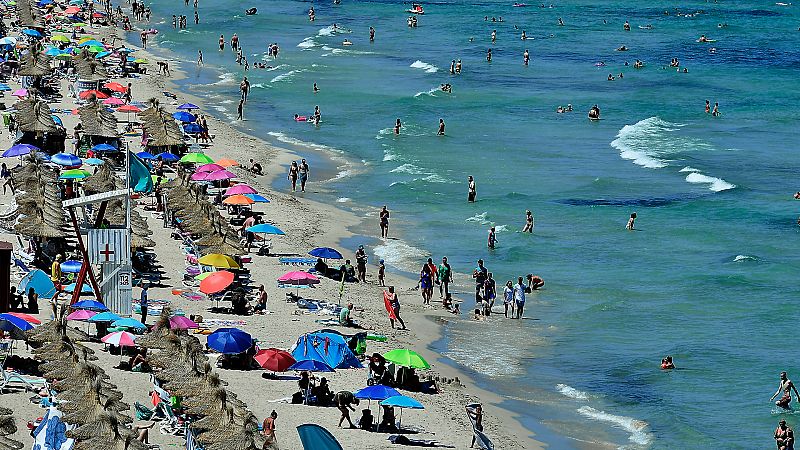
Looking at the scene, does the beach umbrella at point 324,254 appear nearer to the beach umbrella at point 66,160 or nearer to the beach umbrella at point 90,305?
the beach umbrella at point 90,305

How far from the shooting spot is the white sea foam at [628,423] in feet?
81.3

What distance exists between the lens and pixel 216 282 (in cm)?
2900

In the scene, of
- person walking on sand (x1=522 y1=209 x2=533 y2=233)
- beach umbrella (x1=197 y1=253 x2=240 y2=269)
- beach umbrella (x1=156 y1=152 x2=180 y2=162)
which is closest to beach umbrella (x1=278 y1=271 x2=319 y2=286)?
beach umbrella (x1=197 y1=253 x2=240 y2=269)

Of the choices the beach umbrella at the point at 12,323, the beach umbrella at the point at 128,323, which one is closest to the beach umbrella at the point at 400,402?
the beach umbrella at the point at 128,323

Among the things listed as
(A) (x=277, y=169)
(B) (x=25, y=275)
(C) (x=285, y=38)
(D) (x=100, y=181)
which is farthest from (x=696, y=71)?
(B) (x=25, y=275)

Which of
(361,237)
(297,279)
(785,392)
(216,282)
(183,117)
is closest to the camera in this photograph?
(785,392)

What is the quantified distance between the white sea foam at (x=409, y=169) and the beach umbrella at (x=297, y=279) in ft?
58.0

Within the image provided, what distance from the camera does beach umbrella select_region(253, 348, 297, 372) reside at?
24359 mm

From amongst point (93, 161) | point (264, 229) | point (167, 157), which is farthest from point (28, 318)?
point (167, 157)

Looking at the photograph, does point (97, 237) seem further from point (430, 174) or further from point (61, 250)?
point (430, 174)

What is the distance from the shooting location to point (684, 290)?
34.8m

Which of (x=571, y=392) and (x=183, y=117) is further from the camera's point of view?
(x=183, y=117)

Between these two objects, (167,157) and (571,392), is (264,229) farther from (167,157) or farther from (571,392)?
(571,392)

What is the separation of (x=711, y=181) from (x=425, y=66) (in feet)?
93.2
